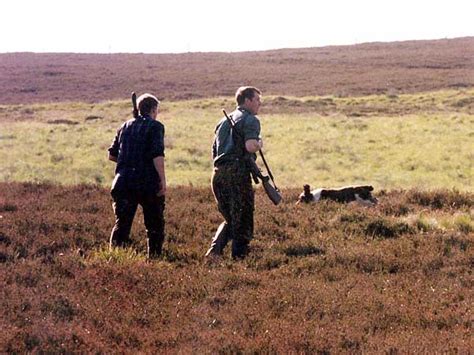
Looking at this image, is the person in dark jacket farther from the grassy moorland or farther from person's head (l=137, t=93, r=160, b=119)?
the grassy moorland

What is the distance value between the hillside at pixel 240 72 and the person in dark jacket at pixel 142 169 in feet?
110

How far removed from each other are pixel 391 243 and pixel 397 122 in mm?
20807

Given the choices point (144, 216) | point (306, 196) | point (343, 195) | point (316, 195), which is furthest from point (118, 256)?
point (343, 195)

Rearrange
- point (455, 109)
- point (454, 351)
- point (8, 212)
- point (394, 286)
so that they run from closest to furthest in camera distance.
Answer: point (454, 351)
point (394, 286)
point (8, 212)
point (455, 109)

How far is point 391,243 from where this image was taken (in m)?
8.38

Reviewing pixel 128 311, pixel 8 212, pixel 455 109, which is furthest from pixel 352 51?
pixel 128 311

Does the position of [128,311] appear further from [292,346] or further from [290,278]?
[290,278]

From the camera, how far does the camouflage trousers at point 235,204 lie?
7.42m

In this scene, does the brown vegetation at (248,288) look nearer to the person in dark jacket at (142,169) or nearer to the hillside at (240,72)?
the person in dark jacket at (142,169)

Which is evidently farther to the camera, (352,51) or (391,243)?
(352,51)

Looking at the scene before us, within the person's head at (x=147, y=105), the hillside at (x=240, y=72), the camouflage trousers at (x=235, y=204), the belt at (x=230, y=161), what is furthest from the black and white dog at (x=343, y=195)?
the hillside at (x=240, y=72)

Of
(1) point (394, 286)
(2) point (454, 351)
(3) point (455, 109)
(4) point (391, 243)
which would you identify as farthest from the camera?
(3) point (455, 109)

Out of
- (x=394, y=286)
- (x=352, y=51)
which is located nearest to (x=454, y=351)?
(x=394, y=286)

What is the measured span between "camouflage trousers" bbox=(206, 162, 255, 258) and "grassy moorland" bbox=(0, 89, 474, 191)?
8528mm
